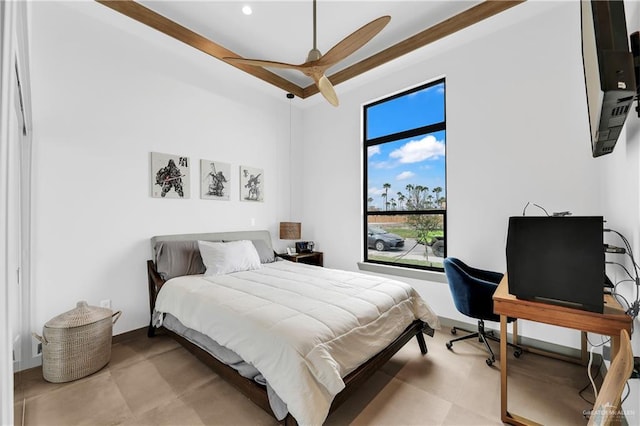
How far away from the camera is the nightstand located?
165 inches

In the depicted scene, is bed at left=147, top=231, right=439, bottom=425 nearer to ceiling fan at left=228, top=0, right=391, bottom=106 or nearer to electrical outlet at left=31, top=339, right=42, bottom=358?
electrical outlet at left=31, top=339, right=42, bottom=358

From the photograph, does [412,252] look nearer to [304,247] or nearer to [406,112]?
[304,247]

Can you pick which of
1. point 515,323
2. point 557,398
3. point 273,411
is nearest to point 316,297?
point 273,411

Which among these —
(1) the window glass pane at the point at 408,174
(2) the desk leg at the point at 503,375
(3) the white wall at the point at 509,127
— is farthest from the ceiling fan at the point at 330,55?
(2) the desk leg at the point at 503,375

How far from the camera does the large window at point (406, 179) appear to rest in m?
3.46

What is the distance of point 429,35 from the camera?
10.2 feet

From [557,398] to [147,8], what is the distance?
16.0ft

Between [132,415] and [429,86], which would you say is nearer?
[132,415]

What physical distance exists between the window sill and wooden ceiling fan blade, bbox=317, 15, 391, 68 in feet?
8.52

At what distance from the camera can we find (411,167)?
371 centimetres

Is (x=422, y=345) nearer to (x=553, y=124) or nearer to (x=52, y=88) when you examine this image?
(x=553, y=124)

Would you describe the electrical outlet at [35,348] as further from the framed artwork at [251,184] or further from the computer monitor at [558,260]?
the computer monitor at [558,260]

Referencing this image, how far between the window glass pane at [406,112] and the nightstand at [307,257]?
201 centimetres

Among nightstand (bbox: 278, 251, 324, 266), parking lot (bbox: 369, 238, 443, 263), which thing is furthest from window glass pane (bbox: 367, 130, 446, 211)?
nightstand (bbox: 278, 251, 324, 266)
